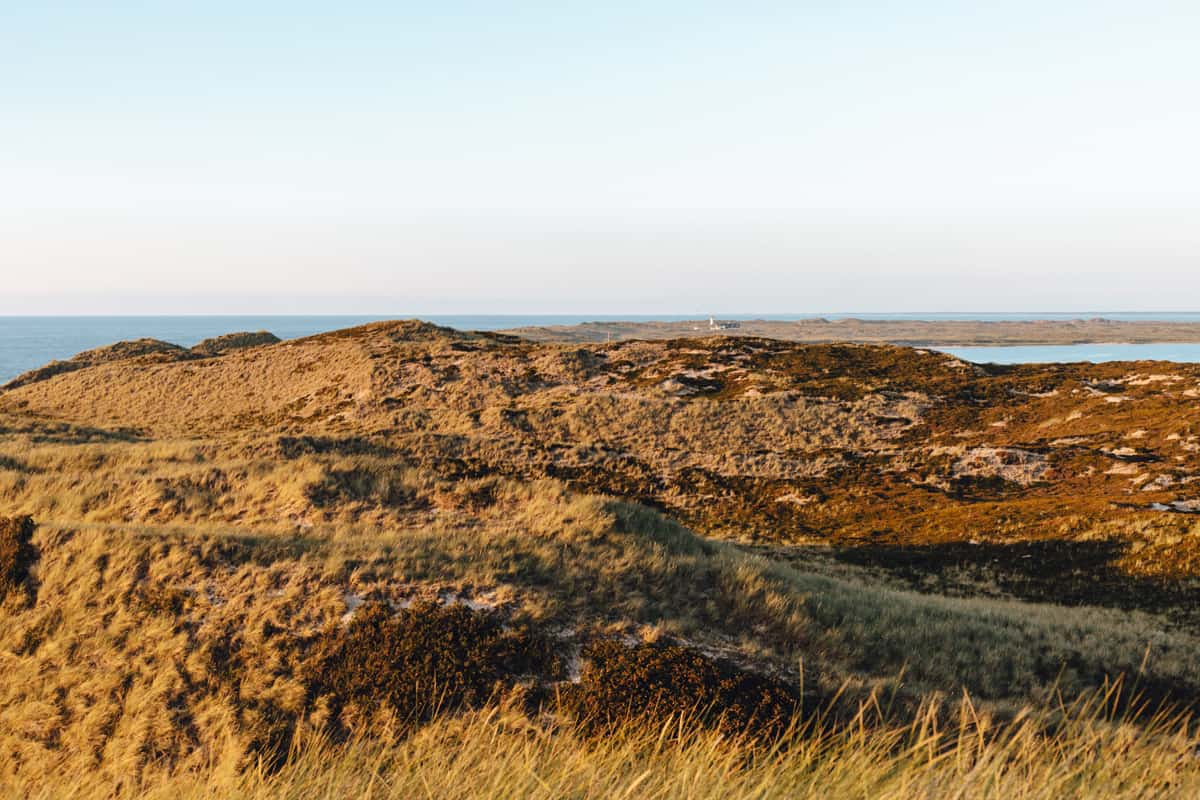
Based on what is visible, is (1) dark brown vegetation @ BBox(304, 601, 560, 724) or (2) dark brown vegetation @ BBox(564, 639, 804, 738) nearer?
(2) dark brown vegetation @ BBox(564, 639, 804, 738)

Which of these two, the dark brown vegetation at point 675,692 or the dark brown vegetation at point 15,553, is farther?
the dark brown vegetation at point 15,553

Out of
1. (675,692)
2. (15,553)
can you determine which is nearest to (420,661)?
(675,692)

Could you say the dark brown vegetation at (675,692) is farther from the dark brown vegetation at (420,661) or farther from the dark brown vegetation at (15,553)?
the dark brown vegetation at (15,553)

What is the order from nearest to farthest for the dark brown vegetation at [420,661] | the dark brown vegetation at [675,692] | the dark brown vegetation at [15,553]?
the dark brown vegetation at [675,692]
the dark brown vegetation at [420,661]
the dark brown vegetation at [15,553]

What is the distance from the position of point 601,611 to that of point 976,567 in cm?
1983

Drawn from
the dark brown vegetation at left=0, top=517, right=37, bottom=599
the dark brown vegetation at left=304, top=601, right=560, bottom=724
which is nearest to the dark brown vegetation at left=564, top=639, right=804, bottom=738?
the dark brown vegetation at left=304, top=601, right=560, bottom=724

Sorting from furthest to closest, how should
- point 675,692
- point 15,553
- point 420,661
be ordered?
point 15,553 < point 420,661 < point 675,692

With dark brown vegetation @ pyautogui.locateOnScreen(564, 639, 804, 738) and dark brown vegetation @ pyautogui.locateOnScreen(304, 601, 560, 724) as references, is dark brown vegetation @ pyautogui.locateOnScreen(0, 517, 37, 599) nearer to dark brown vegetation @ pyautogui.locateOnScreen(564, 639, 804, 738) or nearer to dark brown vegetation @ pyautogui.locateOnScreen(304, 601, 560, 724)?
dark brown vegetation @ pyautogui.locateOnScreen(304, 601, 560, 724)

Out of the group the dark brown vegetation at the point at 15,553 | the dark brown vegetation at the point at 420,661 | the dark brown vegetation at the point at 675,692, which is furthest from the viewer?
the dark brown vegetation at the point at 15,553

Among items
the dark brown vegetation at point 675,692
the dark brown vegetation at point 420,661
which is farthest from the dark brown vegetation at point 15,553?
the dark brown vegetation at point 675,692

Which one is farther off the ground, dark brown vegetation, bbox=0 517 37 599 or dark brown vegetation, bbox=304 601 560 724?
dark brown vegetation, bbox=0 517 37 599

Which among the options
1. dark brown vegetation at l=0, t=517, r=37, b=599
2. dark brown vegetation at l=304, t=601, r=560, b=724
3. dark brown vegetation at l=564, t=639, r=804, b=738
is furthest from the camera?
dark brown vegetation at l=0, t=517, r=37, b=599

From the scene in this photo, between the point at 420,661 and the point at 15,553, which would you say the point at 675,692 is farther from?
the point at 15,553

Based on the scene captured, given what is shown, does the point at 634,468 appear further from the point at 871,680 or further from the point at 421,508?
the point at 871,680
